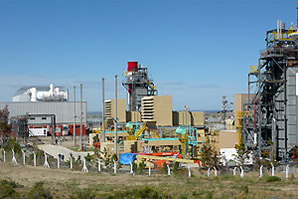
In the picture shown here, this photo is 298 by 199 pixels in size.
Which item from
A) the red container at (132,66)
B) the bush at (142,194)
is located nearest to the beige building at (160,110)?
the red container at (132,66)

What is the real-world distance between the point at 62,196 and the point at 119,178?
8.55 metres

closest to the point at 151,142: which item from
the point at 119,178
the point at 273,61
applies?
the point at 273,61

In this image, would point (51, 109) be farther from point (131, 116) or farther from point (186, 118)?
point (186, 118)

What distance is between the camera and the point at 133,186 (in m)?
22.2

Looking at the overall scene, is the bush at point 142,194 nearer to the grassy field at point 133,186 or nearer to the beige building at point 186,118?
the grassy field at point 133,186

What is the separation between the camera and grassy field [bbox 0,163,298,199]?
18.9 metres

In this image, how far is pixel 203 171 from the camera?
32500 mm

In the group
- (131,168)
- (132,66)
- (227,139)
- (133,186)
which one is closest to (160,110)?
(132,66)

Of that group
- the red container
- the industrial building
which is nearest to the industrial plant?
the red container

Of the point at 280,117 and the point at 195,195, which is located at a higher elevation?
the point at 280,117

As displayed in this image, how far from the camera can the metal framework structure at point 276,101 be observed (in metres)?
42.0

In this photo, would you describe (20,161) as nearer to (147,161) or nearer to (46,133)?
(147,161)

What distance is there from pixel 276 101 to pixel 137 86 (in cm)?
4331

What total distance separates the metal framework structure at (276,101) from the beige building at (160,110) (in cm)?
2395
